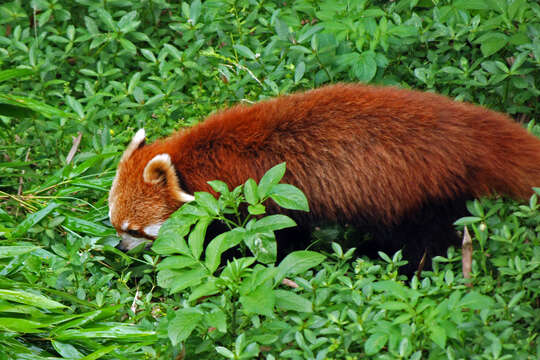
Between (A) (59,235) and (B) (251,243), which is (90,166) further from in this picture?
(B) (251,243)

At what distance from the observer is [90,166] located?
4066 millimetres

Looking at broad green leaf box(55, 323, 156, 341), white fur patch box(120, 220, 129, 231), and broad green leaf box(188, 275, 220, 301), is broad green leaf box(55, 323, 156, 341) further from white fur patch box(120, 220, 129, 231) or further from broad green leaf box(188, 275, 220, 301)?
white fur patch box(120, 220, 129, 231)

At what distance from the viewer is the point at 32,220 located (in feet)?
11.9

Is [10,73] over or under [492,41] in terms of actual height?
under

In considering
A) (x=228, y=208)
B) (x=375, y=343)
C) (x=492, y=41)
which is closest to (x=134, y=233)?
(x=228, y=208)

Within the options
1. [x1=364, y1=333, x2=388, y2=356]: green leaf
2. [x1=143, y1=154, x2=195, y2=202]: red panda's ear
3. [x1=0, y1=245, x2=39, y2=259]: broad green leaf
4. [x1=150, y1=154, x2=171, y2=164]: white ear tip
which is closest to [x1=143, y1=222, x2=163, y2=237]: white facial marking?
[x1=143, y1=154, x2=195, y2=202]: red panda's ear

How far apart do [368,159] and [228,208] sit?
2.30 ft

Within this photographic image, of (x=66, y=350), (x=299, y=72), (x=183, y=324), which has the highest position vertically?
(x=299, y=72)

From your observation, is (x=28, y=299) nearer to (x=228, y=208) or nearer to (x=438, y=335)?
(x=228, y=208)

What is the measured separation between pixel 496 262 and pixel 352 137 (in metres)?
0.85

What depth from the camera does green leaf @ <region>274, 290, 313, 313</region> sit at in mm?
2521

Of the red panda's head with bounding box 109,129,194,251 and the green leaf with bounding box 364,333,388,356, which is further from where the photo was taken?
the red panda's head with bounding box 109,129,194,251

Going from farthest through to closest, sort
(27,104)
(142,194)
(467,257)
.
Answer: (27,104), (142,194), (467,257)

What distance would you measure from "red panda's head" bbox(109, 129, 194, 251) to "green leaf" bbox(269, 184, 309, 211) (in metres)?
0.87
